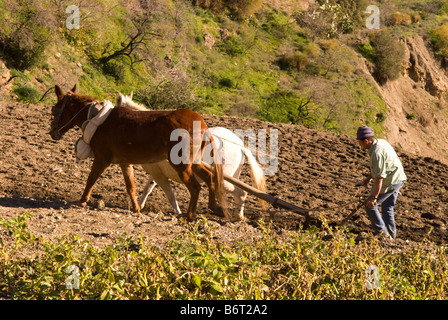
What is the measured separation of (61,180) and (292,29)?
29316mm

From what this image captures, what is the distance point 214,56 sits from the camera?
92.1ft

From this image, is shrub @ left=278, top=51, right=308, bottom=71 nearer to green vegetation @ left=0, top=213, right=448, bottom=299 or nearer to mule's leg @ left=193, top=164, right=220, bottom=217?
mule's leg @ left=193, top=164, right=220, bottom=217

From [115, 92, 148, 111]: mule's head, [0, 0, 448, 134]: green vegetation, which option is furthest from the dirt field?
[0, 0, 448, 134]: green vegetation

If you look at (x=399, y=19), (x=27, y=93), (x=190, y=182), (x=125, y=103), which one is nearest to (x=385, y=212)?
(x=190, y=182)

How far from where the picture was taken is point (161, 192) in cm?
835

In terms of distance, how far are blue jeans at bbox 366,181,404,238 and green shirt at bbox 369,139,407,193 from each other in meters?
0.08

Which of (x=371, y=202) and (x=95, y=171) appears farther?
(x=95, y=171)

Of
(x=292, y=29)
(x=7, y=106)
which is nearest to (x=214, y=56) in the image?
(x=292, y=29)

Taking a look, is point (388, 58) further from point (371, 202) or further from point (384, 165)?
point (371, 202)

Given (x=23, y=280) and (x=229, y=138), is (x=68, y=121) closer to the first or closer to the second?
(x=229, y=138)

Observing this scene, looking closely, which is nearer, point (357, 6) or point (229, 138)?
point (229, 138)

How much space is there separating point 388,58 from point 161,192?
93.4 ft

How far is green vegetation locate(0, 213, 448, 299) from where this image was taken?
11.8 ft

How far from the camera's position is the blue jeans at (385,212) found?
5.89m
